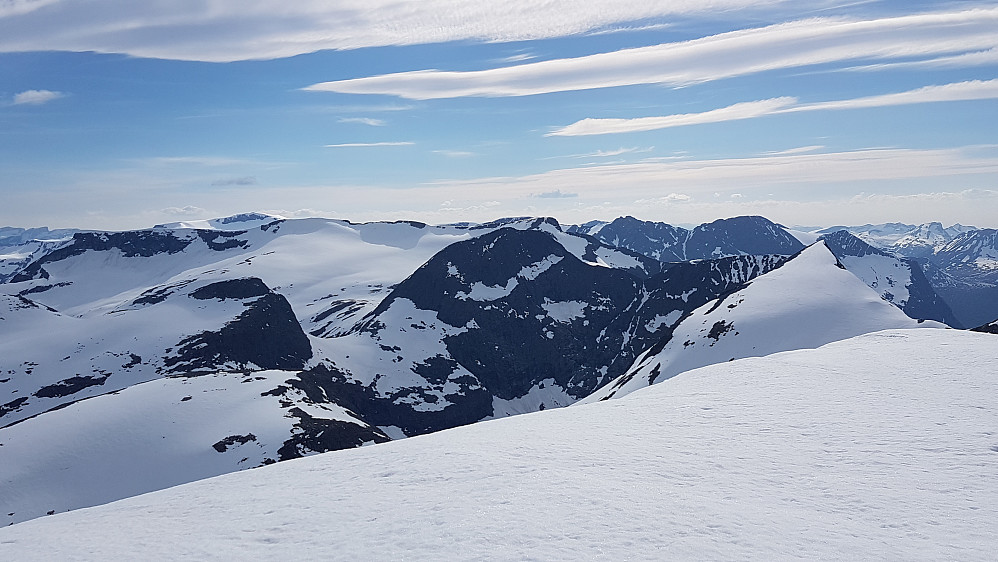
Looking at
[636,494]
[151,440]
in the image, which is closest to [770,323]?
[636,494]

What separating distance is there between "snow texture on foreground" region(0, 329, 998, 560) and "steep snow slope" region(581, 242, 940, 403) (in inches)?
2504

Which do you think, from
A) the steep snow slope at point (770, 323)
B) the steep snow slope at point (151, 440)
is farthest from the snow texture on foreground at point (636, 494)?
the steep snow slope at point (770, 323)

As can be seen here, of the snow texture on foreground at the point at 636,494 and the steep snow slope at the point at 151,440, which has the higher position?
the snow texture on foreground at the point at 636,494

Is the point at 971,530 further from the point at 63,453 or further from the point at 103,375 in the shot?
the point at 103,375

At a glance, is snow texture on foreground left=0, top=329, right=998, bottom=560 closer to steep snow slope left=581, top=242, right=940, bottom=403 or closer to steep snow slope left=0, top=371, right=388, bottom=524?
steep snow slope left=0, top=371, right=388, bottom=524

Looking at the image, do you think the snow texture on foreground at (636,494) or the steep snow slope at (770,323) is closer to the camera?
the snow texture on foreground at (636,494)

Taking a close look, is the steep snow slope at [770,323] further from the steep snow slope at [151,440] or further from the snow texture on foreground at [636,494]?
the snow texture on foreground at [636,494]

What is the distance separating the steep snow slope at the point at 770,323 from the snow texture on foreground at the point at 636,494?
63.6 m

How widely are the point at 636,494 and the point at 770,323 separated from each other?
8989cm

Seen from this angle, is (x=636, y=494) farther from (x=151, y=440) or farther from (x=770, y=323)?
(x=770, y=323)

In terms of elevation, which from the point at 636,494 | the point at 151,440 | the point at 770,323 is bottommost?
the point at 151,440

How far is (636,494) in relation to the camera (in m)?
17.3

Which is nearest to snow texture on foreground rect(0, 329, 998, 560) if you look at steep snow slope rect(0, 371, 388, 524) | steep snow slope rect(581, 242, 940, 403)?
steep snow slope rect(0, 371, 388, 524)

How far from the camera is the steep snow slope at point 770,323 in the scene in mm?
90250
